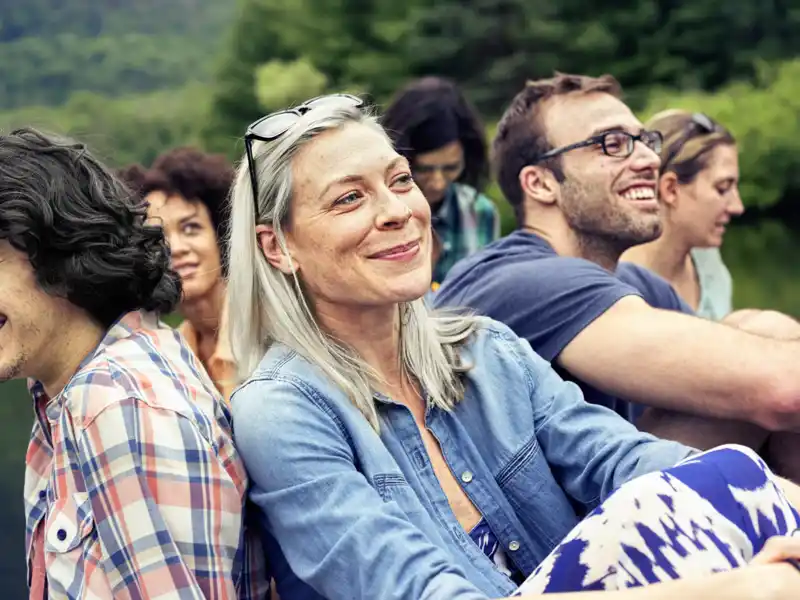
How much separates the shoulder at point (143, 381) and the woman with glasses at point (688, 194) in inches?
91.9

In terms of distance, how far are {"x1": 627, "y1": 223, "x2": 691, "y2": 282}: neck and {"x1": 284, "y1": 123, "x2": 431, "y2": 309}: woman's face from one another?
2091 mm

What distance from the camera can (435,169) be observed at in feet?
15.4

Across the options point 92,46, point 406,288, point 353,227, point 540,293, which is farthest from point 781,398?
point 92,46

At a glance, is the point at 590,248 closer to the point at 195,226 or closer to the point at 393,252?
the point at 393,252

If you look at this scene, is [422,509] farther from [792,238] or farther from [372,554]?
[792,238]

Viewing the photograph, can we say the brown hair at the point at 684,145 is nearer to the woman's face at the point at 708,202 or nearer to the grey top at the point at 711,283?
the woman's face at the point at 708,202

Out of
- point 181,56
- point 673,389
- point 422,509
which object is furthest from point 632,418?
point 181,56

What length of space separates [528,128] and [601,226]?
1.14 ft

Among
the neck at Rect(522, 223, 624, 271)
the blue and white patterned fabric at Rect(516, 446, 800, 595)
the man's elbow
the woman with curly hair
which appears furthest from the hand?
the woman with curly hair

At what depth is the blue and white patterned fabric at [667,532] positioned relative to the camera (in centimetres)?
154

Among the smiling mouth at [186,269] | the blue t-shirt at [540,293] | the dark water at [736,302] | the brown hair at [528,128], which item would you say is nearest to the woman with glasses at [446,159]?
the smiling mouth at [186,269]

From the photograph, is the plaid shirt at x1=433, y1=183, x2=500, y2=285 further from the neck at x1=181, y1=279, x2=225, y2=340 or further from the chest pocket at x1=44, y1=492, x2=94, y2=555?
the chest pocket at x1=44, y1=492, x2=94, y2=555

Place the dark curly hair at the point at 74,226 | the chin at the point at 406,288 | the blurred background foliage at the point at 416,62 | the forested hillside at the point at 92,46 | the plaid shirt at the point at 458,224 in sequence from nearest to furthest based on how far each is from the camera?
the dark curly hair at the point at 74,226, the chin at the point at 406,288, the plaid shirt at the point at 458,224, the forested hillside at the point at 92,46, the blurred background foliage at the point at 416,62

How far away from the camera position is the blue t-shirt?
2387mm
